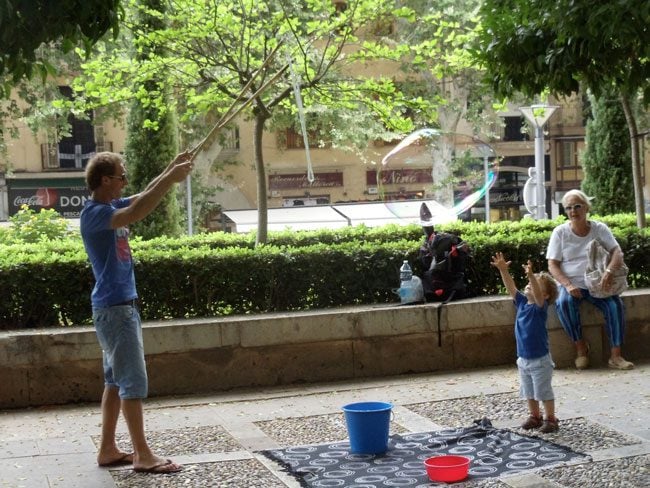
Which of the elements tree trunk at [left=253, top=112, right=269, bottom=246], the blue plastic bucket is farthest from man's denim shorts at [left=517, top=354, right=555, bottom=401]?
tree trunk at [left=253, top=112, right=269, bottom=246]

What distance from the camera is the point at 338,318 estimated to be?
9.05 m

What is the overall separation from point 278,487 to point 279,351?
3.28m

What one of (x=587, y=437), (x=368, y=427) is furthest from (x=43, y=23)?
(x=587, y=437)

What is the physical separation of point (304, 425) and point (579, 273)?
10.6ft

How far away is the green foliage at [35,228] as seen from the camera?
60.1 ft

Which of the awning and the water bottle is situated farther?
the awning

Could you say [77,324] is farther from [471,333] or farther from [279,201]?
[279,201]

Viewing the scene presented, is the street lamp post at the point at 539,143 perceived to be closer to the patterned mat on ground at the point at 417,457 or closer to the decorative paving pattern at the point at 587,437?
the decorative paving pattern at the point at 587,437

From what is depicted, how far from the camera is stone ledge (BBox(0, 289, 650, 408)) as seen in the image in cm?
839

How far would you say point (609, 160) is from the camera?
66.5ft

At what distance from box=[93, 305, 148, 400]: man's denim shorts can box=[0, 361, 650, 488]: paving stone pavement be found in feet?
1.70

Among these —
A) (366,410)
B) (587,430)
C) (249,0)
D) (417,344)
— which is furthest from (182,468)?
(249,0)

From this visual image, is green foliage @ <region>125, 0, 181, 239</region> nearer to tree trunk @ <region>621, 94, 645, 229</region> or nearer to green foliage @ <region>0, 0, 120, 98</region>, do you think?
tree trunk @ <region>621, 94, 645, 229</region>

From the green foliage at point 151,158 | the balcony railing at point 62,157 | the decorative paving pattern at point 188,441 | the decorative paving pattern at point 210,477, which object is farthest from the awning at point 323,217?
the decorative paving pattern at point 210,477
